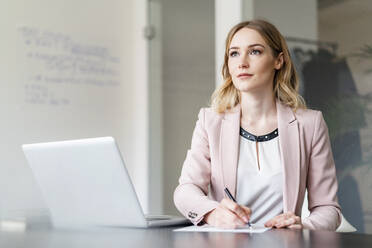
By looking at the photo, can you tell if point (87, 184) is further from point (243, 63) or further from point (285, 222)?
point (243, 63)

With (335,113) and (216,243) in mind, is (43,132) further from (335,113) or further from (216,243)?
(216,243)

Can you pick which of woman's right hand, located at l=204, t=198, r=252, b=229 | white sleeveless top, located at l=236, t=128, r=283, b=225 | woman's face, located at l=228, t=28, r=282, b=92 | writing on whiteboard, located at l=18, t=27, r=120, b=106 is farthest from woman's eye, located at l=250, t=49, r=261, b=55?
writing on whiteboard, located at l=18, t=27, r=120, b=106

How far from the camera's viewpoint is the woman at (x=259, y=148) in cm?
167

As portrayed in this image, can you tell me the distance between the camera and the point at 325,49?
237cm

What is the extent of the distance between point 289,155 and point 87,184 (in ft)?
2.35

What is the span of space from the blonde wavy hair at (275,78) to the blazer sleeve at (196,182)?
0.09 m

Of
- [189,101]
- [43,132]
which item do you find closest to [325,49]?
[189,101]

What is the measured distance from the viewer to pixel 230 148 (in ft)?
5.62

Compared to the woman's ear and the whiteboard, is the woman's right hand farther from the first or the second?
the whiteboard

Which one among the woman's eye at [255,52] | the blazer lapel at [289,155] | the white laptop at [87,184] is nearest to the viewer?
the white laptop at [87,184]

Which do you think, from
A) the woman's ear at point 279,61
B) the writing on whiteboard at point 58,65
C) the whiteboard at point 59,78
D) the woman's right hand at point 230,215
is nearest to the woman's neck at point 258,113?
the woman's ear at point 279,61

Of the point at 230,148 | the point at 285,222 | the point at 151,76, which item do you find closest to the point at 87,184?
the point at 285,222

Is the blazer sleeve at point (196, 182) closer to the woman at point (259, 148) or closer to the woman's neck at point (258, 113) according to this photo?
the woman at point (259, 148)

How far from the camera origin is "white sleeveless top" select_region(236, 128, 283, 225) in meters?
1.68
